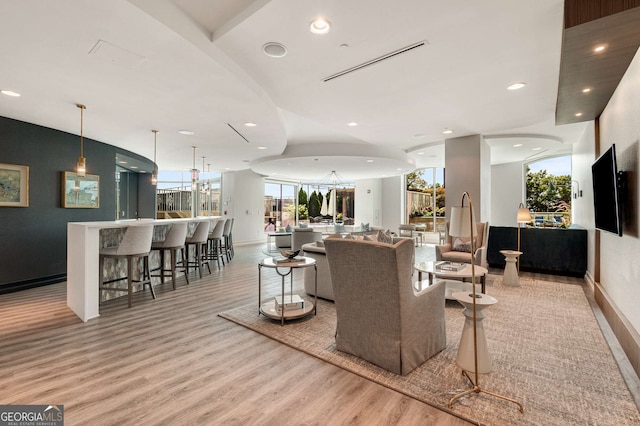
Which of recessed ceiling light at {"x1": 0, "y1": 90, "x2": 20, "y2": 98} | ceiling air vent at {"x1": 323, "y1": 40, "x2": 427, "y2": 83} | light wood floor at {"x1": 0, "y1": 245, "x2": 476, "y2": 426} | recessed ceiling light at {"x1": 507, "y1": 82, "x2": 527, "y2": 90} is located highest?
recessed ceiling light at {"x1": 507, "y1": 82, "x2": 527, "y2": 90}

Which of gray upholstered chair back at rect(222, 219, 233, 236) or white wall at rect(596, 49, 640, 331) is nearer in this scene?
white wall at rect(596, 49, 640, 331)

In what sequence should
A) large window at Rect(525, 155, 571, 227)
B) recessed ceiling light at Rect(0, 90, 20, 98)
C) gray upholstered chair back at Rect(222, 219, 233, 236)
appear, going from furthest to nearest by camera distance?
large window at Rect(525, 155, 571, 227) → gray upholstered chair back at Rect(222, 219, 233, 236) → recessed ceiling light at Rect(0, 90, 20, 98)

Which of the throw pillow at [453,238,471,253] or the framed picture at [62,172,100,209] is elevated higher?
the framed picture at [62,172,100,209]

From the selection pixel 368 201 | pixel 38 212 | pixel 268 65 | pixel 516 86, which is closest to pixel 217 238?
pixel 38 212

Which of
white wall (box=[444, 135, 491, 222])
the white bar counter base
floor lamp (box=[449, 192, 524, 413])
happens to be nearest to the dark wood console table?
white wall (box=[444, 135, 491, 222])

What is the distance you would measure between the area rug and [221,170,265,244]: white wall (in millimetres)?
7194

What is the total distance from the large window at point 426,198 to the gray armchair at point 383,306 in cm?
983

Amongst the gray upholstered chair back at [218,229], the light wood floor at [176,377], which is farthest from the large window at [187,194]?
the light wood floor at [176,377]

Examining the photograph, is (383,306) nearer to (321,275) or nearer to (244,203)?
(321,275)

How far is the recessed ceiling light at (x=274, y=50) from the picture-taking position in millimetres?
2658

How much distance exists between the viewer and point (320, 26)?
2393mm

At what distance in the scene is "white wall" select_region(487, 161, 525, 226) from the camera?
9.80m

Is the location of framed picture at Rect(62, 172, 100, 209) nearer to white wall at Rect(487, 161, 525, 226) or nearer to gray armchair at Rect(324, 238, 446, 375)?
gray armchair at Rect(324, 238, 446, 375)

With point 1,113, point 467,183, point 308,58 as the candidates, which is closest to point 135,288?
point 1,113
